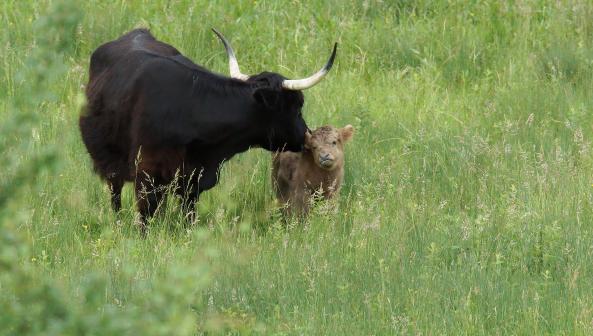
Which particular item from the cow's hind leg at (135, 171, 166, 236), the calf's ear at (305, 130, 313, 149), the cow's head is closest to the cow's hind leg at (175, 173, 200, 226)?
the cow's hind leg at (135, 171, 166, 236)

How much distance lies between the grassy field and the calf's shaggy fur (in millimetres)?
171

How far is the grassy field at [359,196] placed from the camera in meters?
5.45

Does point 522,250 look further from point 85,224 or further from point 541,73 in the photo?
point 541,73

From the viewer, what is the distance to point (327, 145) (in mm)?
8180

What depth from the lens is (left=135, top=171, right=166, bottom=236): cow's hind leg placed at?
7.72 meters

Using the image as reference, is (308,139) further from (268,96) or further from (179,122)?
(179,122)

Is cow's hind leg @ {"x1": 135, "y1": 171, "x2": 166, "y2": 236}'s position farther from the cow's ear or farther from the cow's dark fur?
the cow's ear

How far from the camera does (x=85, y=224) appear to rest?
7.91m

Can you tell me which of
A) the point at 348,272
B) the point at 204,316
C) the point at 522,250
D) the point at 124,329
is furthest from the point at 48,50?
the point at 522,250

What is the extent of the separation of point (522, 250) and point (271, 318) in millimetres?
1624

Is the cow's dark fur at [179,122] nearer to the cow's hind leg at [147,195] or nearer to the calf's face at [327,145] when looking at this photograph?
the cow's hind leg at [147,195]

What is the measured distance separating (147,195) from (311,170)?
126 cm

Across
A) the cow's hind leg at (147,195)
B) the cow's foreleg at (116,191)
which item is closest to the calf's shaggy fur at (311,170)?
the cow's hind leg at (147,195)

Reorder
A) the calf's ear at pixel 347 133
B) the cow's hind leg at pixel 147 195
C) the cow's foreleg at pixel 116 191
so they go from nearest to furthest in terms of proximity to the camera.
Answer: the cow's hind leg at pixel 147 195 → the cow's foreleg at pixel 116 191 → the calf's ear at pixel 347 133
